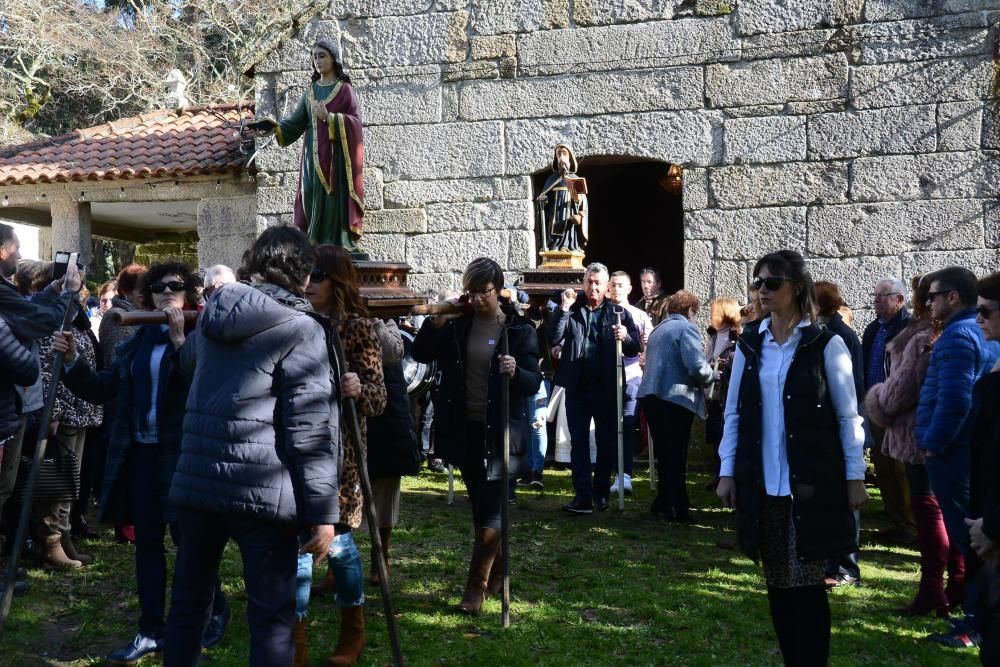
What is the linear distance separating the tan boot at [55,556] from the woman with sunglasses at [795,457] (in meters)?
3.69

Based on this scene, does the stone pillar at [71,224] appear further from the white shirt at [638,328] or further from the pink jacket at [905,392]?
the pink jacket at [905,392]

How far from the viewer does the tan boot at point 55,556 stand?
5.40 meters

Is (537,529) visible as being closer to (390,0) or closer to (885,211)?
(885,211)

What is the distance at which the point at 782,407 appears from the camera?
347cm

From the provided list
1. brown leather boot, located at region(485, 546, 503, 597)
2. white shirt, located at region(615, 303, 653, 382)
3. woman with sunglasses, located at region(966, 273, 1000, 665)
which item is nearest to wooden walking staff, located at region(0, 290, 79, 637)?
brown leather boot, located at region(485, 546, 503, 597)

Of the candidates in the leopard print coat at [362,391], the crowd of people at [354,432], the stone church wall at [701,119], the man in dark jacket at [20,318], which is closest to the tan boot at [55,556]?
the crowd of people at [354,432]

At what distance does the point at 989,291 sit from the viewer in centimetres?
306

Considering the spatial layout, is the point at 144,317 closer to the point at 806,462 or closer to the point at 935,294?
the point at 806,462

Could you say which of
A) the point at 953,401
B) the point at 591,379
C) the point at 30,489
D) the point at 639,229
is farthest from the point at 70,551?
the point at 639,229

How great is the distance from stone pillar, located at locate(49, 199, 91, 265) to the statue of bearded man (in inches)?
245

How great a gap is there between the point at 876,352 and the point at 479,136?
4.77 meters

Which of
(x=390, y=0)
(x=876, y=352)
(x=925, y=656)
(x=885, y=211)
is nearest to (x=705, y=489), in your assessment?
(x=876, y=352)

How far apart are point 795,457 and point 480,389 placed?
1.85 m

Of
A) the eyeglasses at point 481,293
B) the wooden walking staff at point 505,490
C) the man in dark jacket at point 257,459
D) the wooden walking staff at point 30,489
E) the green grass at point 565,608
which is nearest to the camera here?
the man in dark jacket at point 257,459
